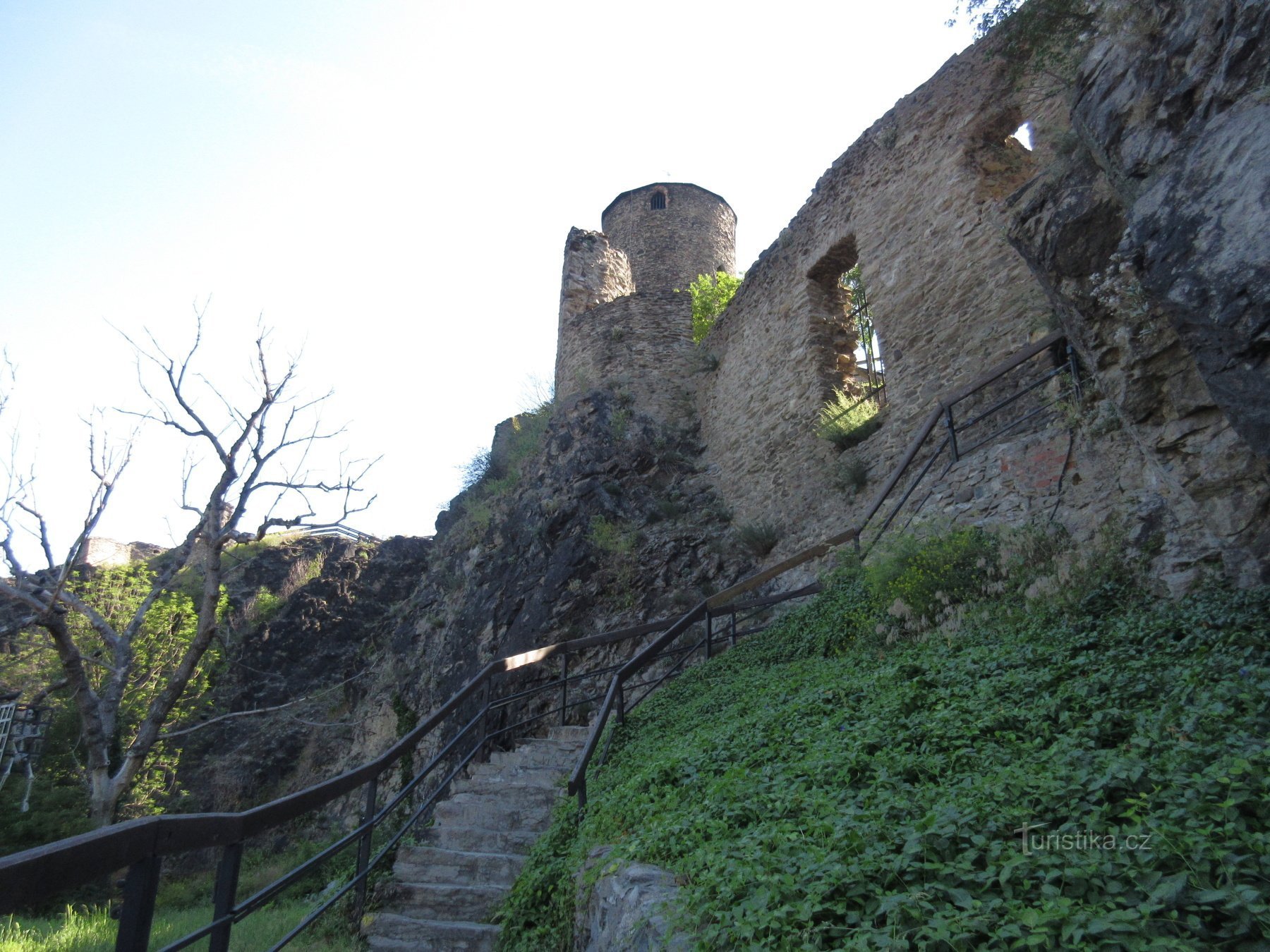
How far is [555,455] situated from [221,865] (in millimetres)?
11621

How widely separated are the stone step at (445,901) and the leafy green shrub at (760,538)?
6620 mm

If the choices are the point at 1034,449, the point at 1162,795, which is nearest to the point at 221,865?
the point at 1162,795

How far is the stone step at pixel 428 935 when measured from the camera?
415 centimetres

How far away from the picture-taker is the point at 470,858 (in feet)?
15.9

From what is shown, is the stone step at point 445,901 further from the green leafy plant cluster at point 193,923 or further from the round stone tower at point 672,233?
the round stone tower at point 672,233

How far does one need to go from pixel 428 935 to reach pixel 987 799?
311 cm

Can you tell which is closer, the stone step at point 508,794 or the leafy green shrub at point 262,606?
the stone step at point 508,794

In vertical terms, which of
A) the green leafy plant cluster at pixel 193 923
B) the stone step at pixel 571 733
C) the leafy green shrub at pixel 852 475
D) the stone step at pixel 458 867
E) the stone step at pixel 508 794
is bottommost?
the green leafy plant cluster at pixel 193 923

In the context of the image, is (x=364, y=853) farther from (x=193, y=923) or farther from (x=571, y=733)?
(x=193, y=923)

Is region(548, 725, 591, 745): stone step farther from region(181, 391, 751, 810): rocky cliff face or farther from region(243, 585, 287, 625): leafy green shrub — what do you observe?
region(243, 585, 287, 625): leafy green shrub

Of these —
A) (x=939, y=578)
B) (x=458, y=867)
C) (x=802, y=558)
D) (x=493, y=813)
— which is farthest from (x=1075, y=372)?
(x=458, y=867)

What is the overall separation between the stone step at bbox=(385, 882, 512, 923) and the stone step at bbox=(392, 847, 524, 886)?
0.13 m

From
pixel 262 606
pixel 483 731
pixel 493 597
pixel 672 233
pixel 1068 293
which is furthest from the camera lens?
pixel 672 233

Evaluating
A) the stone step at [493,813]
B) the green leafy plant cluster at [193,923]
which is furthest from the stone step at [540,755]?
the green leafy plant cluster at [193,923]
